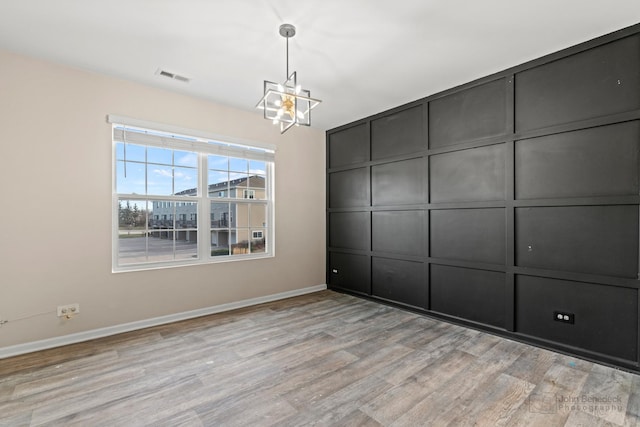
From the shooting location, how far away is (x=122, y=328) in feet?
10.9

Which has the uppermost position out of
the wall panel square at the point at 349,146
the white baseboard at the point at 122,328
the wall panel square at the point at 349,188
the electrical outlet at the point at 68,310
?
the wall panel square at the point at 349,146

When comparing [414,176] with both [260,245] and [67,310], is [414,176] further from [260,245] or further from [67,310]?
[67,310]

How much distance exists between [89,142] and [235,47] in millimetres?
1847

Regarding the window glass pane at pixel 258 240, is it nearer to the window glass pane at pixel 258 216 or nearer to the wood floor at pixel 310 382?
the window glass pane at pixel 258 216

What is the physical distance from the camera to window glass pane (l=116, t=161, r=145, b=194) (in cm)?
341

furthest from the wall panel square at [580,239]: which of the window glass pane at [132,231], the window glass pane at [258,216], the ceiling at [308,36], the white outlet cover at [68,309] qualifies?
the white outlet cover at [68,309]

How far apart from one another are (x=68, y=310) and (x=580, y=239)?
4843 mm

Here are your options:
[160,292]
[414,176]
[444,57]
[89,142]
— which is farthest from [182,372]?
[444,57]

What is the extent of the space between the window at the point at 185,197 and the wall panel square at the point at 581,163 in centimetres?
321

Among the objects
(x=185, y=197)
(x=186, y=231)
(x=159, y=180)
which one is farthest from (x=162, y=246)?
(x=159, y=180)

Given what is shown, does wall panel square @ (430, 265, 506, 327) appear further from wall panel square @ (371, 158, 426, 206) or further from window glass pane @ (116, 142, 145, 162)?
window glass pane @ (116, 142, 145, 162)

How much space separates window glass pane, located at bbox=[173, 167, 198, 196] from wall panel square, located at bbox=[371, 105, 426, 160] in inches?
98.5

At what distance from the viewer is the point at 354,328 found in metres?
3.44

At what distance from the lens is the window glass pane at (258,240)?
14.7ft
